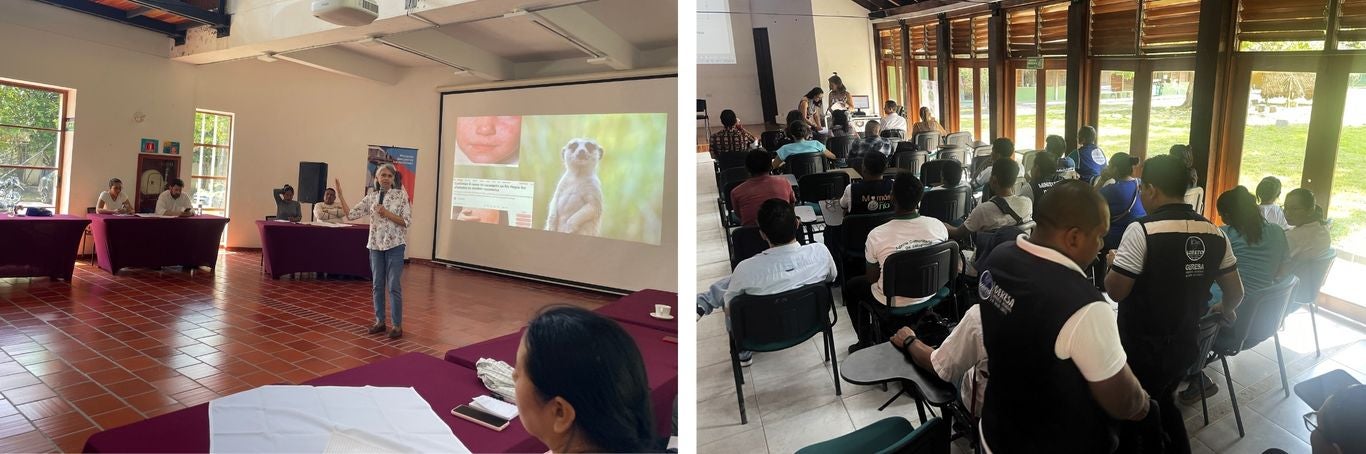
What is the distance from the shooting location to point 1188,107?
184cm

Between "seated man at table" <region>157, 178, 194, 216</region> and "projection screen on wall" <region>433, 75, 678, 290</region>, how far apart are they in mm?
2943

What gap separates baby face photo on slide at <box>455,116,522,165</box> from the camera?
27.9ft

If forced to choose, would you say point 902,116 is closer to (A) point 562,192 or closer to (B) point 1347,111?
(B) point 1347,111

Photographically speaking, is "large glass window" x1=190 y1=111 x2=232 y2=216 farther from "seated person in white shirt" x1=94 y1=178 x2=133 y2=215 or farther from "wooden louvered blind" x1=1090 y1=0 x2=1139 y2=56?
"wooden louvered blind" x1=1090 y1=0 x2=1139 y2=56

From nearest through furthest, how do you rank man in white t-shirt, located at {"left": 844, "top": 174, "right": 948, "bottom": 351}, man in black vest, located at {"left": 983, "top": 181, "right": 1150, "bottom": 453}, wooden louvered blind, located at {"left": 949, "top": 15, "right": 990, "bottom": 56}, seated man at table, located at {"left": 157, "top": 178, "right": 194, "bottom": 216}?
man in black vest, located at {"left": 983, "top": 181, "right": 1150, "bottom": 453} → wooden louvered blind, located at {"left": 949, "top": 15, "right": 990, "bottom": 56} → man in white t-shirt, located at {"left": 844, "top": 174, "right": 948, "bottom": 351} → seated man at table, located at {"left": 157, "top": 178, "right": 194, "bottom": 216}

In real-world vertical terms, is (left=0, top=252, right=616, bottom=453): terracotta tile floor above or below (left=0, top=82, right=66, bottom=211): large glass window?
below

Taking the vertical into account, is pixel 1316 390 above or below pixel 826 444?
above

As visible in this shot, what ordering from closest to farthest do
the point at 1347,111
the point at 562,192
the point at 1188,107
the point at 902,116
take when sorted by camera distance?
the point at 1347,111 → the point at 1188,107 → the point at 902,116 → the point at 562,192

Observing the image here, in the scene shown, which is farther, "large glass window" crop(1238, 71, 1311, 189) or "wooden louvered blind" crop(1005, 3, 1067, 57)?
"wooden louvered blind" crop(1005, 3, 1067, 57)

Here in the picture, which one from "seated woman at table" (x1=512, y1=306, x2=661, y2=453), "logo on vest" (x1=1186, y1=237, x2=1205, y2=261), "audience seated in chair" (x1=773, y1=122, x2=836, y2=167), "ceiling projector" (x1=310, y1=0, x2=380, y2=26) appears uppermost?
Answer: "ceiling projector" (x1=310, y1=0, x2=380, y2=26)

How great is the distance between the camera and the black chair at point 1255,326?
6.51 ft

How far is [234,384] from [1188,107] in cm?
425

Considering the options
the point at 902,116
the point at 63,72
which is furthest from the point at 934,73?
the point at 63,72

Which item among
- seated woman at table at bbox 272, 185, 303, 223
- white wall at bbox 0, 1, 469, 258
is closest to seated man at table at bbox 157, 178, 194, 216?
white wall at bbox 0, 1, 469, 258
